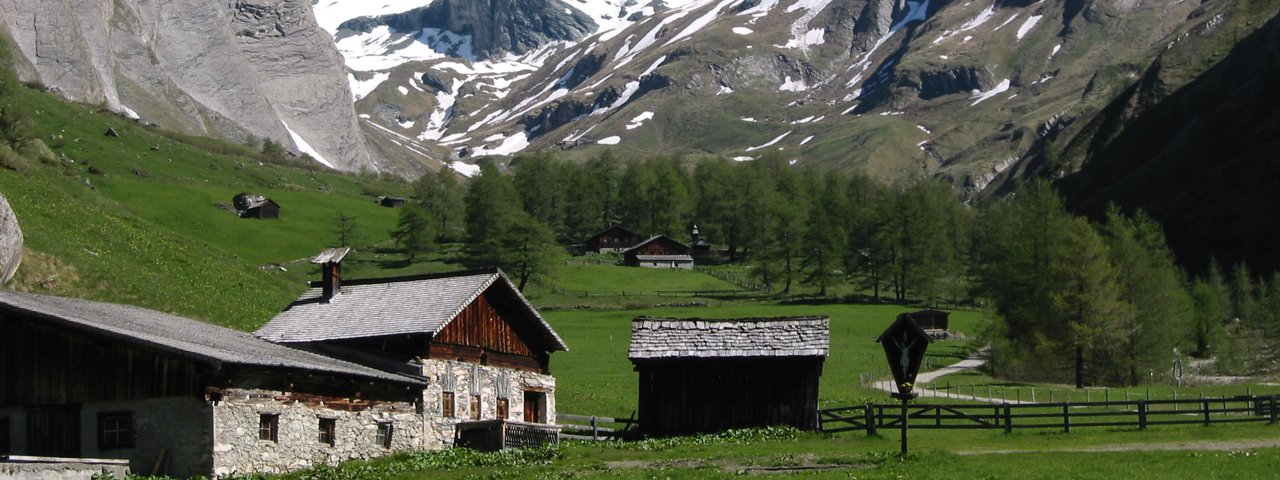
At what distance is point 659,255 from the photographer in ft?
426

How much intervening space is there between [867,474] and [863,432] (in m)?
12.7

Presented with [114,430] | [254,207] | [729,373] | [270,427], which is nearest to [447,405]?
[270,427]

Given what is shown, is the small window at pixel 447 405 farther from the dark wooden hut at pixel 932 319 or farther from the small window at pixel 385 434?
the dark wooden hut at pixel 932 319

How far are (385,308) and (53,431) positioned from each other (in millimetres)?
11426

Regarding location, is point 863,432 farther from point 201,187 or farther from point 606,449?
point 201,187

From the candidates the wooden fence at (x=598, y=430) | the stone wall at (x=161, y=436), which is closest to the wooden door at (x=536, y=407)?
the wooden fence at (x=598, y=430)

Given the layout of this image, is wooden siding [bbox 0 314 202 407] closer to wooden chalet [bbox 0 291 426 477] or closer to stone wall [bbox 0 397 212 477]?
wooden chalet [bbox 0 291 426 477]

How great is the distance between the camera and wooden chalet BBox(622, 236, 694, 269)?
12838cm

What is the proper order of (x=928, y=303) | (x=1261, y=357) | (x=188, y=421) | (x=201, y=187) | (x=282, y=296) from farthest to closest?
(x=201, y=187) < (x=928, y=303) < (x=1261, y=357) < (x=282, y=296) < (x=188, y=421)

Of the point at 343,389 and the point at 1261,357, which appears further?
the point at 1261,357

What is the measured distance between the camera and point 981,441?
3547cm

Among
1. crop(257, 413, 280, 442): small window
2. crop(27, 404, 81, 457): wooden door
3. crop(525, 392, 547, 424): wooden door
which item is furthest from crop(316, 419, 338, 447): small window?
crop(525, 392, 547, 424): wooden door

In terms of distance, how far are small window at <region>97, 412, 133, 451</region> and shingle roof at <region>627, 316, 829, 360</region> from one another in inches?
596

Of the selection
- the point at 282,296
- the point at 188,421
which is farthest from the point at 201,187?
the point at 188,421
